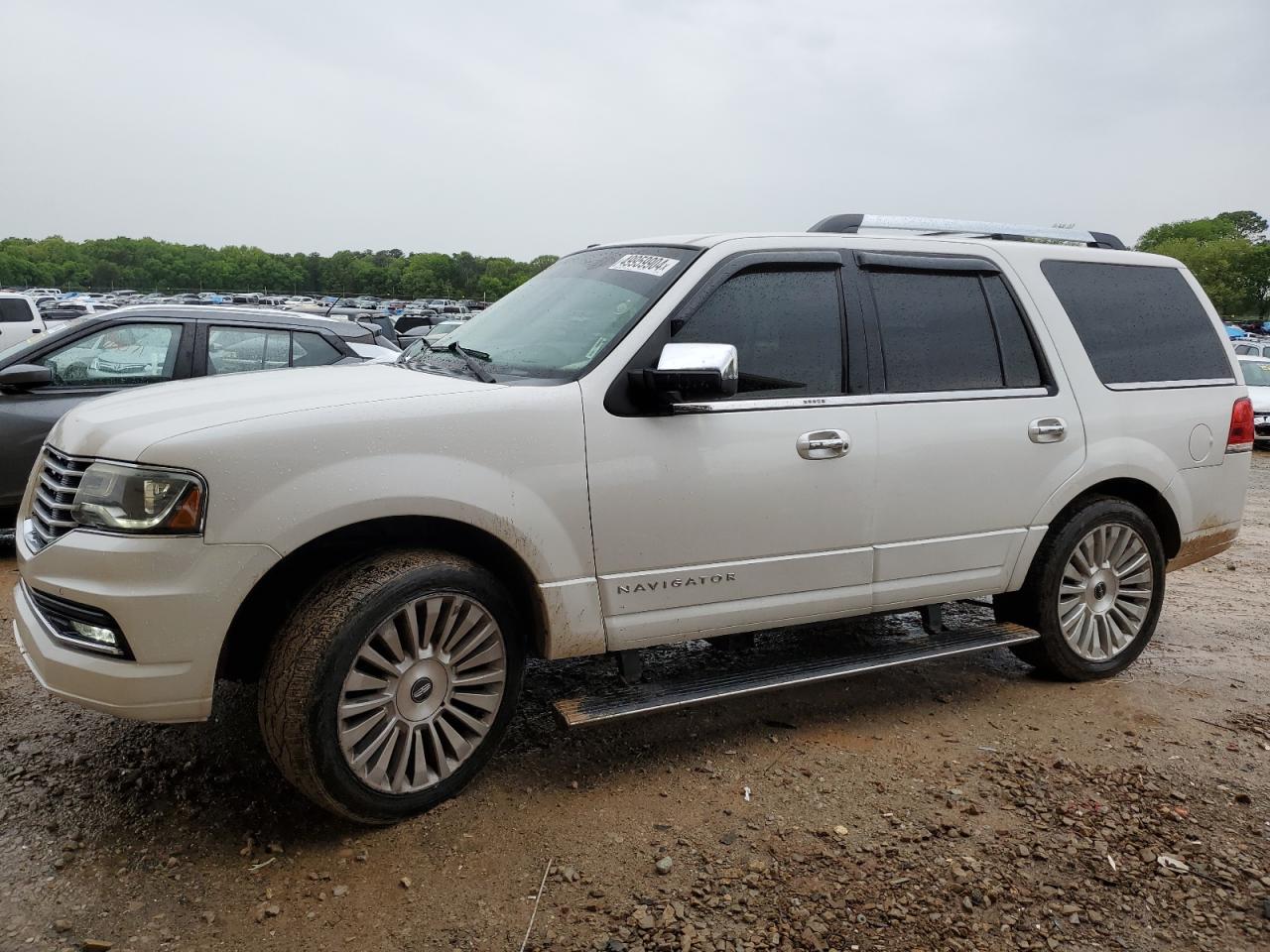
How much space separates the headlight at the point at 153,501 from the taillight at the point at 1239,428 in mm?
4646

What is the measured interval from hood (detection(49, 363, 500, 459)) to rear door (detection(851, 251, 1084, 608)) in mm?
1651

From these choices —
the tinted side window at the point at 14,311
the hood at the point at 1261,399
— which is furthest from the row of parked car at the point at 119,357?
the hood at the point at 1261,399

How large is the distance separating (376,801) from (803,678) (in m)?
1.60

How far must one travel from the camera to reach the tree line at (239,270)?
415 feet

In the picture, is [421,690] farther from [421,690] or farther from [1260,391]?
[1260,391]

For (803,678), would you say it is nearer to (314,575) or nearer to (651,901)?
(651,901)

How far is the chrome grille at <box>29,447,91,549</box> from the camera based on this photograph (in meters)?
2.96

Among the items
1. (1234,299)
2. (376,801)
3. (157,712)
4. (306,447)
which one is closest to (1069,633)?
(376,801)

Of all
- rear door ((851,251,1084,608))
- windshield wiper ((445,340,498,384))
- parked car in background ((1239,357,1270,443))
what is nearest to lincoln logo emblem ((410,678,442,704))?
windshield wiper ((445,340,498,384))

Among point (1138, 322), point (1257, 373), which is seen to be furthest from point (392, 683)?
point (1257, 373)

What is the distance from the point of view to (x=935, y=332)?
4.09 m

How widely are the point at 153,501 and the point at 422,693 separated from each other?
100cm

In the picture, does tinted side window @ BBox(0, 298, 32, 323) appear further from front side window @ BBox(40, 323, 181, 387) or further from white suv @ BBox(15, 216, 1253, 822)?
white suv @ BBox(15, 216, 1253, 822)

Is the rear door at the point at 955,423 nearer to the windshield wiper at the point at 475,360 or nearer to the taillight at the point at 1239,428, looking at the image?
the taillight at the point at 1239,428
